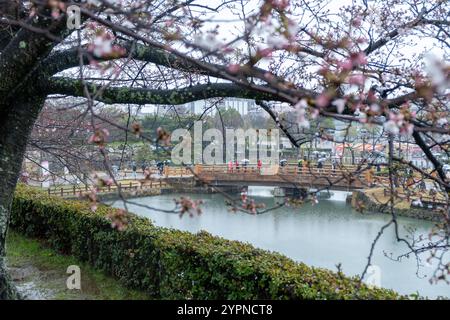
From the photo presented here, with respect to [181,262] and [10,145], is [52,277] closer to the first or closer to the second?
[181,262]

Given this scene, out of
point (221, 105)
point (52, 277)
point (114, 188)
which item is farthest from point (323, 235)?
point (114, 188)

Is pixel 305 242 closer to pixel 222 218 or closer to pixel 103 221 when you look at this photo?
pixel 222 218

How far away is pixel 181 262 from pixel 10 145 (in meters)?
1.66

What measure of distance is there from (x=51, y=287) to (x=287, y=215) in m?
8.97

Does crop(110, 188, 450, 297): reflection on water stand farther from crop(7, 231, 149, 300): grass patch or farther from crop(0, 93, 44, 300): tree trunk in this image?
crop(0, 93, 44, 300): tree trunk

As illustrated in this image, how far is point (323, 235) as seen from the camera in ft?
33.6

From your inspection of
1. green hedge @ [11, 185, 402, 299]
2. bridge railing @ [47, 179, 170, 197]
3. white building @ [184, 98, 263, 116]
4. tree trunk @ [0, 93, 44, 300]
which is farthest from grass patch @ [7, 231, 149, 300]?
white building @ [184, 98, 263, 116]

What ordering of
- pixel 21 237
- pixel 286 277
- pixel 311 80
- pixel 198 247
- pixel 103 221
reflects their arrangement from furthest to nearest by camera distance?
pixel 21 237, pixel 103 221, pixel 198 247, pixel 311 80, pixel 286 277

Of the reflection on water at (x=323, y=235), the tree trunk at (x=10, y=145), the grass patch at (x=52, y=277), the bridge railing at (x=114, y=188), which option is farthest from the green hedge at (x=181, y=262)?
the reflection on water at (x=323, y=235)

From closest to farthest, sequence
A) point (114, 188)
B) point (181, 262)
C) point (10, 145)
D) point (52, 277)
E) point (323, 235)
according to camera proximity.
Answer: point (114, 188) < point (10, 145) < point (181, 262) < point (52, 277) < point (323, 235)

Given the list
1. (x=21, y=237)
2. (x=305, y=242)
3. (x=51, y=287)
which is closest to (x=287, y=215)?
(x=305, y=242)

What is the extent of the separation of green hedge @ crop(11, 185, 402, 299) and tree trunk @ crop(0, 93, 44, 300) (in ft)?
4.40

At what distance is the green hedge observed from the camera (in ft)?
9.14

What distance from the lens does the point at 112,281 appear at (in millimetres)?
4430
